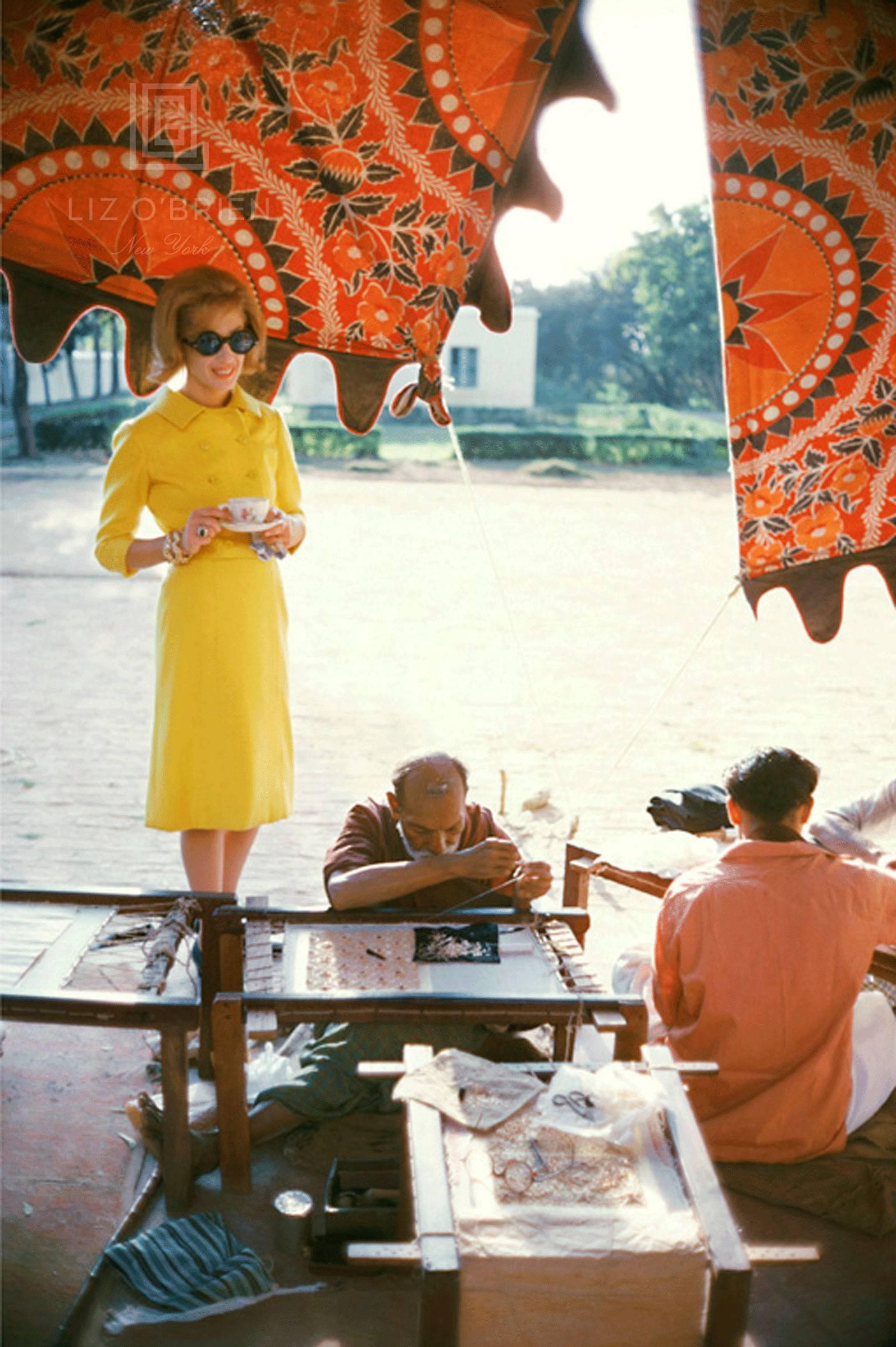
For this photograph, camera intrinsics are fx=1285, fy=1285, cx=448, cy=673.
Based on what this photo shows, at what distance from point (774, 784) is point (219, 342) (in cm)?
170

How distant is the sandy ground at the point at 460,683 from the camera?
5555 mm

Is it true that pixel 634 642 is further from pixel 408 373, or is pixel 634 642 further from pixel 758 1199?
pixel 408 373

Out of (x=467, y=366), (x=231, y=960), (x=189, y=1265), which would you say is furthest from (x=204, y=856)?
(x=467, y=366)

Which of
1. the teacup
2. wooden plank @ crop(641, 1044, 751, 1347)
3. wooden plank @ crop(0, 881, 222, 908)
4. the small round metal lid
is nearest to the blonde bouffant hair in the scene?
the teacup

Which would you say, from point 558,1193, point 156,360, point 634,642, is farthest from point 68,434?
point 558,1193

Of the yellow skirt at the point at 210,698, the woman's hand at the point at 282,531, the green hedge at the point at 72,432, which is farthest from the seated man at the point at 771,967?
the green hedge at the point at 72,432

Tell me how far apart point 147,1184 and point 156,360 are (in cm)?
198

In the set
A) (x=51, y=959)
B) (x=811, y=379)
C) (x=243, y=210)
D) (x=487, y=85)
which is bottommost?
(x=51, y=959)

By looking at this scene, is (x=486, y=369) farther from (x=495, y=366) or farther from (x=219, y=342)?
(x=219, y=342)

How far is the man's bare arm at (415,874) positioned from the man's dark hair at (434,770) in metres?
0.15

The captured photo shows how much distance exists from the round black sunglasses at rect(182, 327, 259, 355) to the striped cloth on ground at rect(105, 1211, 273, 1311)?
1.98 metres

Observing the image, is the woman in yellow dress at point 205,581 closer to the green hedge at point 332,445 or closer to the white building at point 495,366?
the green hedge at point 332,445

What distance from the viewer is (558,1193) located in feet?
6.30

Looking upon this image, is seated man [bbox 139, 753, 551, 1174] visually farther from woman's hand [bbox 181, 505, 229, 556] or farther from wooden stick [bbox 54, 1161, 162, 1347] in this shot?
woman's hand [bbox 181, 505, 229, 556]
